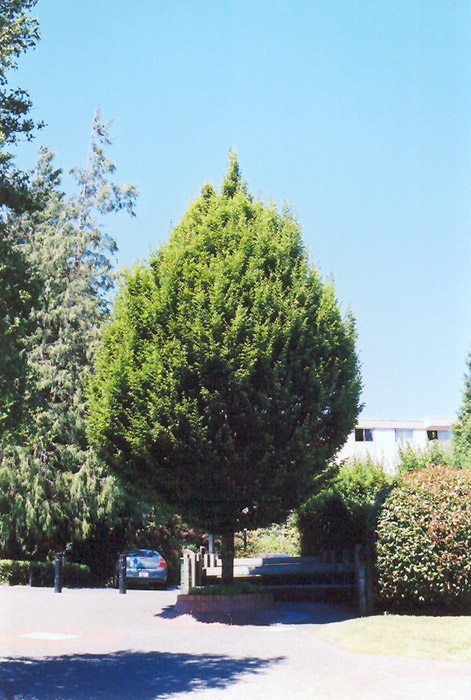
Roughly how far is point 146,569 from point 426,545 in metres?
14.7

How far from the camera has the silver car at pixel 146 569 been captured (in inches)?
1018

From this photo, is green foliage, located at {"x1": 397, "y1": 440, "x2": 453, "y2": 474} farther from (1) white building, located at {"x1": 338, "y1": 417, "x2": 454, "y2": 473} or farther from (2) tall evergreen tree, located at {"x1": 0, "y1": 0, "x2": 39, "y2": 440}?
(1) white building, located at {"x1": 338, "y1": 417, "x2": 454, "y2": 473}

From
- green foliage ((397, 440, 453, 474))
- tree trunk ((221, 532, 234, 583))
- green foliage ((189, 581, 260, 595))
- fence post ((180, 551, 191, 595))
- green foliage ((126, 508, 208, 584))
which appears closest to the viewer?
green foliage ((189, 581, 260, 595))

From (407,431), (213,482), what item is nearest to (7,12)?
(213,482)

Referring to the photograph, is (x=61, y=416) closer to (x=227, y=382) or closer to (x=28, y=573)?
(x=28, y=573)

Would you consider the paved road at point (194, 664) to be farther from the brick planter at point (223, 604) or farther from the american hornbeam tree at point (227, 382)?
the american hornbeam tree at point (227, 382)

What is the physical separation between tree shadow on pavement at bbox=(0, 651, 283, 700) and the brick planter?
4471 millimetres

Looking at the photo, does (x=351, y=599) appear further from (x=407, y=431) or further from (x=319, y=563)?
(x=407, y=431)

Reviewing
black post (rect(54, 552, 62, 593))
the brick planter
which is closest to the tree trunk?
the brick planter

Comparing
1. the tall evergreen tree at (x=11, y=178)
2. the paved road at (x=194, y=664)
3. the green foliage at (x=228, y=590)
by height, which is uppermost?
the tall evergreen tree at (x=11, y=178)

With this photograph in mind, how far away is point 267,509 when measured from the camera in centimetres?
1555

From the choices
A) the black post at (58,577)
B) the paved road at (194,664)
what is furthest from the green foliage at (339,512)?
the black post at (58,577)

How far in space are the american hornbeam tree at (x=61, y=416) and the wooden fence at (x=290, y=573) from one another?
380 inches

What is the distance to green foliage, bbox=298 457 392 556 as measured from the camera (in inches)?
805
